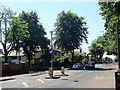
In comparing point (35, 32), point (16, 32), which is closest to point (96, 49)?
point (35, 32)

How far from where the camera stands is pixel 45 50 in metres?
84.0

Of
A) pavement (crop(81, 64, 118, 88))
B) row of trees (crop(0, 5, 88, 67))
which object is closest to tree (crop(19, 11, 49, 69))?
row of trees (crop(0, 5, 88, 67))

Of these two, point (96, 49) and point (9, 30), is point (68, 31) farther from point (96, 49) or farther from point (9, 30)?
point (96, 49)

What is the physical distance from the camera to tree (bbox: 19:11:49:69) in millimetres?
77000

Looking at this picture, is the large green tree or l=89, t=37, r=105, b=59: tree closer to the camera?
the large green tree

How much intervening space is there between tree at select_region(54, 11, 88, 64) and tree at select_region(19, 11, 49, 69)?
8191 mm

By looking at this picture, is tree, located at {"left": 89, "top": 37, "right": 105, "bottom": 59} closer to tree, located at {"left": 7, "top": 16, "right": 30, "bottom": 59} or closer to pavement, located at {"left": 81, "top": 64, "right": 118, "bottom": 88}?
tree, located at {"left": 7, "top": 16, "right": 30, "bottom": 59}

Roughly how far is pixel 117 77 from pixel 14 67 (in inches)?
1506

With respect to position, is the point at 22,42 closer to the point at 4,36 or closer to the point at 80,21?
the point at 4,36

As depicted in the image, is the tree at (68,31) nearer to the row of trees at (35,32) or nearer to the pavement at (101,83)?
the row of trees at (35,32)

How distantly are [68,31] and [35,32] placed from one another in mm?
13039

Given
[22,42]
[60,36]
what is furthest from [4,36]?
[60,36]

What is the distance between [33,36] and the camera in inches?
3098

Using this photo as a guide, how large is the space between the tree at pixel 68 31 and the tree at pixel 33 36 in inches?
322
